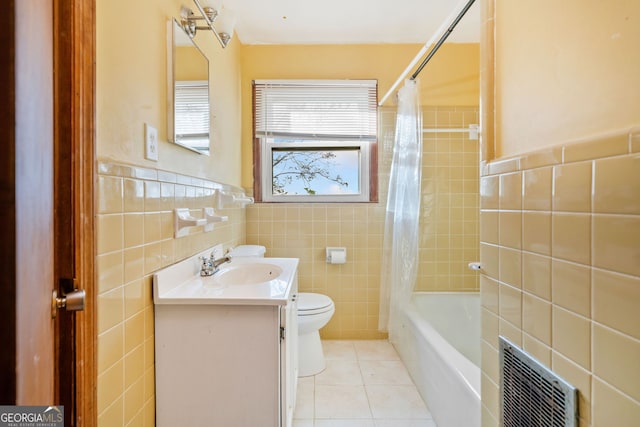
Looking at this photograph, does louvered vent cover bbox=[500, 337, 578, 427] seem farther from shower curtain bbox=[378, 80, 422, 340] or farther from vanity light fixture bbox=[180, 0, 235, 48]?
vanity light fixture bbox=[180, 0, 235, 48]

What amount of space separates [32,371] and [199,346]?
63cm

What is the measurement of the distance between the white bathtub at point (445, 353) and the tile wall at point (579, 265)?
457 millimetres

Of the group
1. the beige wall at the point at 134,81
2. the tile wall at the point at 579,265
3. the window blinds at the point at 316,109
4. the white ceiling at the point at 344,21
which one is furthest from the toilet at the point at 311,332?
the white ceiling at the point at 344,21

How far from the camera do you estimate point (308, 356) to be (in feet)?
6.24

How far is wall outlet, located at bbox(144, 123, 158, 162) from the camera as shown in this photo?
40.4 inches

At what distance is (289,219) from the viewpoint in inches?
92.8

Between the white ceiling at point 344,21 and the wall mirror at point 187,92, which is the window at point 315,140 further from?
the wall mirror at point 187,92

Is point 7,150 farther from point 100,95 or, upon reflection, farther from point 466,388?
point 466,388

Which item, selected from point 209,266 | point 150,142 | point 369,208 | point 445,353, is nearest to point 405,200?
point 369,208

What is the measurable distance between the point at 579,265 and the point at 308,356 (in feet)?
5.45

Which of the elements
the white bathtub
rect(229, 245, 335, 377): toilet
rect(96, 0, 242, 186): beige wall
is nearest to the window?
rect(229, 245, 335, 377): toilet

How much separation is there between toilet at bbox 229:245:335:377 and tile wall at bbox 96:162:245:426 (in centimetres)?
78

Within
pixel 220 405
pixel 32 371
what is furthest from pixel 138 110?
pixel 220 405

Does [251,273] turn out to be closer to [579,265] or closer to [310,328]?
[310,328]
